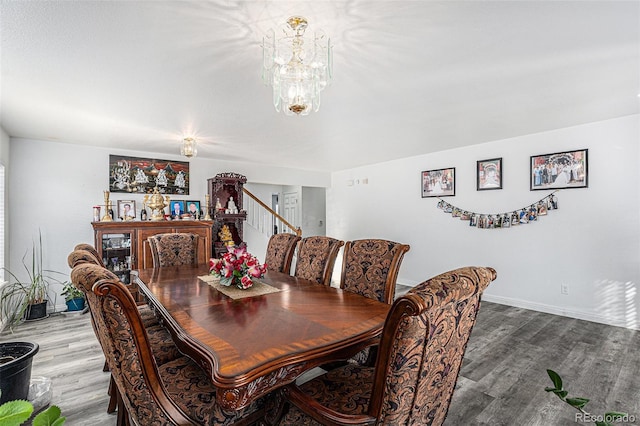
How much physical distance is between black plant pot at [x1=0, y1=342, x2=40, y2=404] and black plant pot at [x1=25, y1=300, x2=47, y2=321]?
2449mm

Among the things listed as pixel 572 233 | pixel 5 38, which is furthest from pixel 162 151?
pixel 572 233

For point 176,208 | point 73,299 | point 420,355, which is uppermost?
point 176,208

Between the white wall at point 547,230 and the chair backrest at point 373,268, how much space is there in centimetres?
278

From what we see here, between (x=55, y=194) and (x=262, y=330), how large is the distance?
450 centimetres

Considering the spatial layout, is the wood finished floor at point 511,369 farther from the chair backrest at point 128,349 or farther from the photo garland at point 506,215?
the photo garland at point 506,215

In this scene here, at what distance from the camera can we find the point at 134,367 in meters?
1.18

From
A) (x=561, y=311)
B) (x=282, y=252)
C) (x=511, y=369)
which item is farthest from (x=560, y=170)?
(x=282, y=252)

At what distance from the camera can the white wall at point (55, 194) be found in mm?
4039

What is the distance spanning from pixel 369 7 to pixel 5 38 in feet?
6.94

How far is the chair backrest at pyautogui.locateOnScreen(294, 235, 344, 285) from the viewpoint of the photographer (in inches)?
105

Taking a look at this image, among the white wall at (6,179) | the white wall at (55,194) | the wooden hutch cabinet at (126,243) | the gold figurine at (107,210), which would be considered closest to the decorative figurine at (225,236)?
the wooden hutch cabinet at (126,243)

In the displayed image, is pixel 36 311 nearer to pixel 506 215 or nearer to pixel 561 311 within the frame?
pixel 506 215

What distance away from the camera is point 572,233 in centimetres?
382

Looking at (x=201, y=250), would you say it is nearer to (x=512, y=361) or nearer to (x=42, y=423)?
(x=512, y=361)
